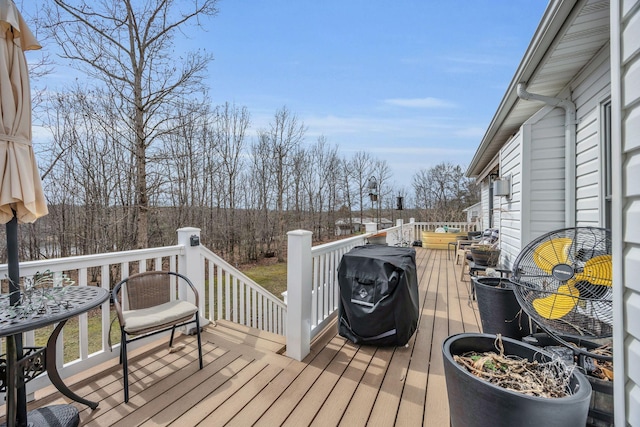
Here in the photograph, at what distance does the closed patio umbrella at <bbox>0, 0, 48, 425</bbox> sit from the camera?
5.03 ft

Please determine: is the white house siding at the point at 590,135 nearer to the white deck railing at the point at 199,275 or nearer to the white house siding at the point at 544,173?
the white house siding at the point at 544,173

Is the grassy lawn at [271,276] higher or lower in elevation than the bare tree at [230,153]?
lower

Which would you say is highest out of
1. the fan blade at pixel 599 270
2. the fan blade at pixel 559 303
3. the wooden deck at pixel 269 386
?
the fan blade at pixel 599 270

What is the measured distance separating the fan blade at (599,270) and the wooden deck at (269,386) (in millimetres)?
1153

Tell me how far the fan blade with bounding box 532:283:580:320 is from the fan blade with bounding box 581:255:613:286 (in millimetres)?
100

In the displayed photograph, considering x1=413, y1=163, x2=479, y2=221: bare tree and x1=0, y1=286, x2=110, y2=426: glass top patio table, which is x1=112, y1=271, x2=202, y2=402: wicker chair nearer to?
x1=0, y1=286, x2=110, y2=426: glass top patio table

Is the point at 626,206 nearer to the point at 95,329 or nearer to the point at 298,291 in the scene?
the point at 298,291

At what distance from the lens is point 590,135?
2.68 metres

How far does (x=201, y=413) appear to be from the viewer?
184cm

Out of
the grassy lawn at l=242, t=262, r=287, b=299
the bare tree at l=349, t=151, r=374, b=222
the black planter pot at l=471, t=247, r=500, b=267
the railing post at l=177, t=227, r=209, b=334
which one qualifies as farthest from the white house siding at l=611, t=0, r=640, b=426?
the bare tree at l=349, t=151, r=374, b=222

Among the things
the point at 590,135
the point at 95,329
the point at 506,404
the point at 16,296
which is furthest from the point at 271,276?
the point at 506,404

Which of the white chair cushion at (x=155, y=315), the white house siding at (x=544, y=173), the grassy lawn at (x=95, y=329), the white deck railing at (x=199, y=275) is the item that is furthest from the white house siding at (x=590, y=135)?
the grassy lawn at (x=95, y=329)

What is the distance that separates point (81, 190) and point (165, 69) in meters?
3.41

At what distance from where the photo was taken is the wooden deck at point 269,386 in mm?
1805
